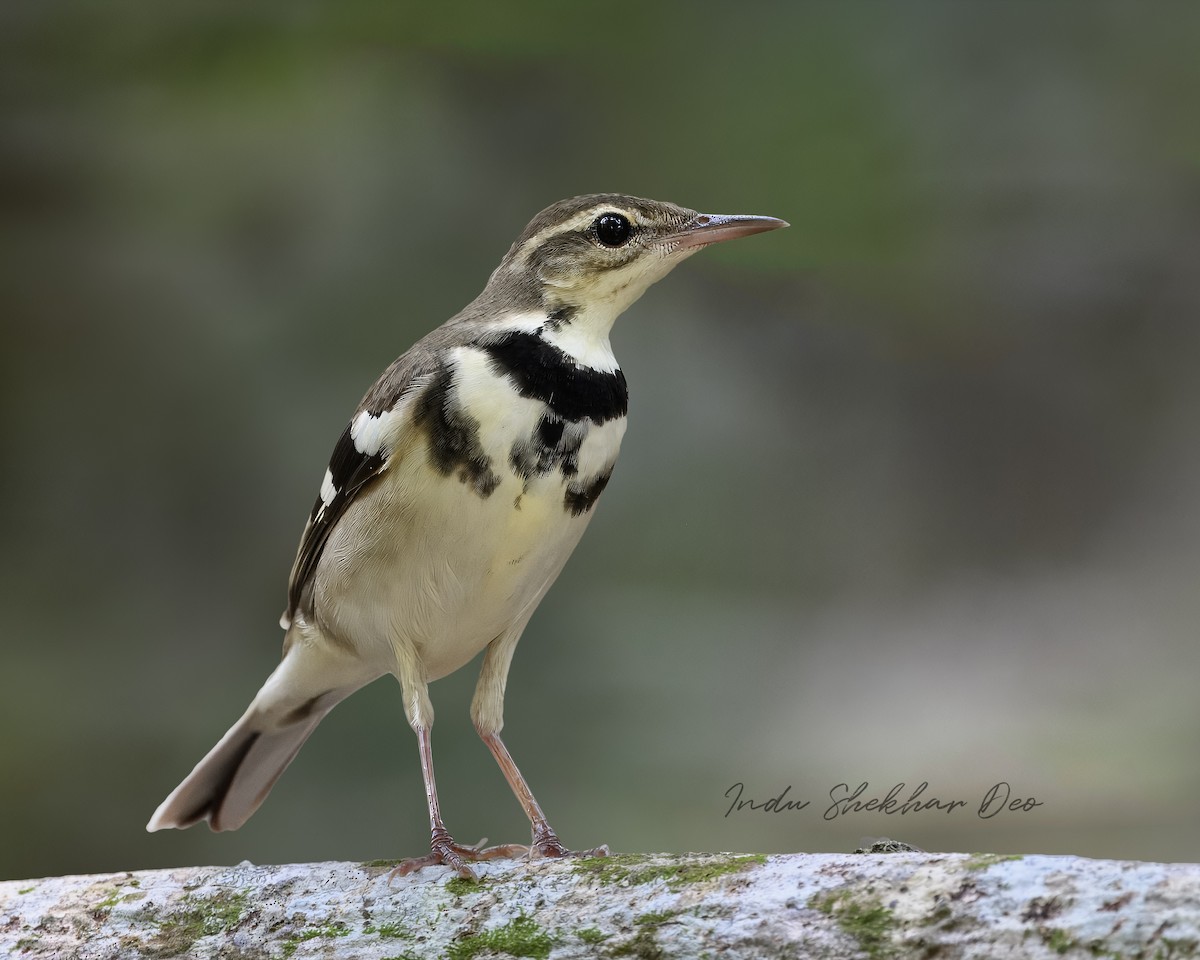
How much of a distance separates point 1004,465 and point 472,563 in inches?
167

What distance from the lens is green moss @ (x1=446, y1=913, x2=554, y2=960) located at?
247 centimetres

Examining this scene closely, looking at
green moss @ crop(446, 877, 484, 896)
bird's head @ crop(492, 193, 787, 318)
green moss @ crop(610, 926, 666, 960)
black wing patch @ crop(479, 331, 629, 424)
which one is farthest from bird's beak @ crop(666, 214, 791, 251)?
green moss @ crop(610, 926, 666, 960)

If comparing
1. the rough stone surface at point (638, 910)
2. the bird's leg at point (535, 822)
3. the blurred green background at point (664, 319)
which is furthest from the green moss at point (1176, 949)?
the blurred green background at point (664, 319)

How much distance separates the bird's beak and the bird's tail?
5.22 feet

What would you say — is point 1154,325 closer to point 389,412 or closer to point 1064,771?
point 1064,771

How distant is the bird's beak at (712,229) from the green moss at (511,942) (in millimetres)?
1805

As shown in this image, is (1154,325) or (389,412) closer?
(389,412)

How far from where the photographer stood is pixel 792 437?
261 inches

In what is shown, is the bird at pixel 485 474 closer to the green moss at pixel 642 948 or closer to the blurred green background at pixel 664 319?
the green moss at pixel 642 948

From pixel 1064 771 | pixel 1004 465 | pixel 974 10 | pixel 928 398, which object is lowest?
pixel 1064 771

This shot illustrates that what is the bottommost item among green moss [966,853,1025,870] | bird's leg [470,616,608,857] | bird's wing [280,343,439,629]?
green moss [966,853,1025,870]

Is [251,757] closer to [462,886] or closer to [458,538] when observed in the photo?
[458,538]

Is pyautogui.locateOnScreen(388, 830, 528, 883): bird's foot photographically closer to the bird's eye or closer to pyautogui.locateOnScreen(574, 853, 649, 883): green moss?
pyautogui.locateOnScreen(574, 853, 649, 883): green moss

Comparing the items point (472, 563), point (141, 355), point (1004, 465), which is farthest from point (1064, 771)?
point (141, 355)
